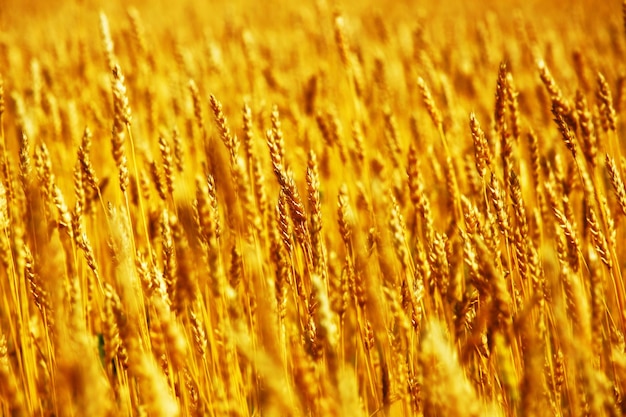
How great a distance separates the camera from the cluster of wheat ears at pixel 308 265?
0.83 metres

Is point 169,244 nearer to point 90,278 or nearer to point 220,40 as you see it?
point 90,278

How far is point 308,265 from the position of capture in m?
1.16

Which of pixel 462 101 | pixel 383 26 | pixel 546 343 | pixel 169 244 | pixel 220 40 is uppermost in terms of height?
pixel 220 40

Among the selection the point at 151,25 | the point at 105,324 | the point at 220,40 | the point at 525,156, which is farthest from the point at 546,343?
the point at 151,25

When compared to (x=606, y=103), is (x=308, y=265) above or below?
below

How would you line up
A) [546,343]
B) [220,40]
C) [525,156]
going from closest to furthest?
[546,343]
[525,156]
[220,40]

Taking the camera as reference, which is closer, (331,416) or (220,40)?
(331,416)

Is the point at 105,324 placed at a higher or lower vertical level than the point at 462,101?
lower

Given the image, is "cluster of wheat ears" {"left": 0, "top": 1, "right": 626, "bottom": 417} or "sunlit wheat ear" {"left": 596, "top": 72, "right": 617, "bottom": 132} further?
"sunlit wheat ear" {"left": 596, "top": 72, "right": 617, "bottom": 132}

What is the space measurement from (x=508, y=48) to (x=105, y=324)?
350 centimetres

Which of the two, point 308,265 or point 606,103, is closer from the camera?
point 308,265

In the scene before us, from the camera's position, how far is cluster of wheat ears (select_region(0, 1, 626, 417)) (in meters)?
0.83

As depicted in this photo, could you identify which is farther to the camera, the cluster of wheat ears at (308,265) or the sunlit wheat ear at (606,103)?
the sunlit wheat ear at (606,103)

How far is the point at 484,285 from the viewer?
1004 mm
